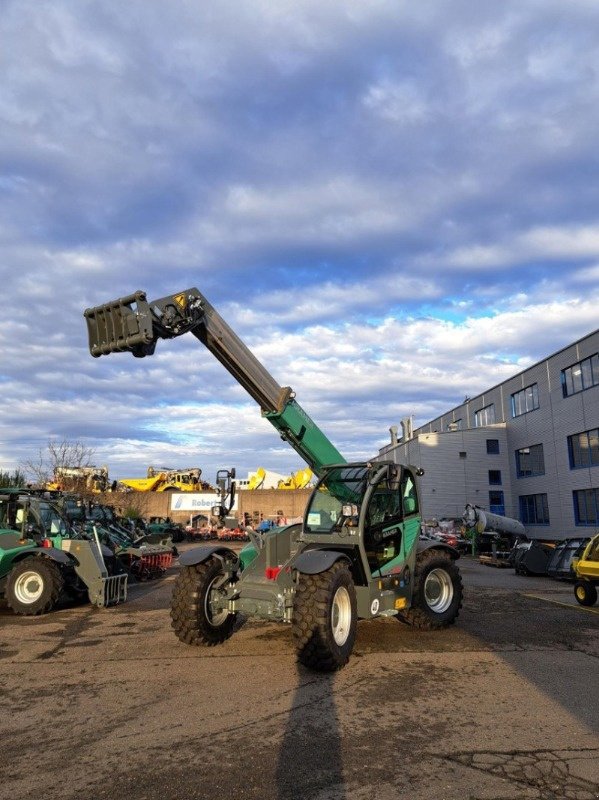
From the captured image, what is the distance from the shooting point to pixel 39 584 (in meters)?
10.2

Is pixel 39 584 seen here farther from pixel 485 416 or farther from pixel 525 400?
pixel 485 416

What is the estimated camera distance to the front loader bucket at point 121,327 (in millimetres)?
Result: 8180

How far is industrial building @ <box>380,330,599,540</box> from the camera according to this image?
28656 millimetres

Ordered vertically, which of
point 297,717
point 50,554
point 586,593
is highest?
point 50,554

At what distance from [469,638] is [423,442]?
30.3 m

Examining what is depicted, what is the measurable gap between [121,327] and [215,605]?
400 cm

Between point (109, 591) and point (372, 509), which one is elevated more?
point (372, 509)

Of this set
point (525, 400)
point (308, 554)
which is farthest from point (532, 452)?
point (308, 554)

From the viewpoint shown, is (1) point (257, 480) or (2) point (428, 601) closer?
(2) point (428, 601)

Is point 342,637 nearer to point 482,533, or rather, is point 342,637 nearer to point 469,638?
point 469,638

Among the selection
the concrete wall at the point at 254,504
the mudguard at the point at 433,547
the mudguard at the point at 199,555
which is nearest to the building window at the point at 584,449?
the concrete wall at the point at 254,504

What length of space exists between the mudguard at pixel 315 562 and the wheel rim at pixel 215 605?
4.51ft

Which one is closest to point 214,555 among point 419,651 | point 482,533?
point 419,651

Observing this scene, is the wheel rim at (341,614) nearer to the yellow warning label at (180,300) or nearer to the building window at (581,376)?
the yellow warning label at (180,300)
